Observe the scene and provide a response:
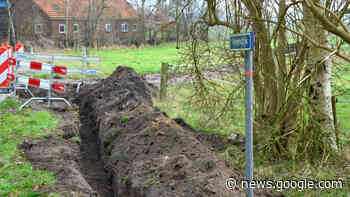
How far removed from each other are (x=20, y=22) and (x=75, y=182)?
36.9 meters

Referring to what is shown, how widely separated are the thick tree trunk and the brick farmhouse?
1279 inches

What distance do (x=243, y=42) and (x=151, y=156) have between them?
3120mm

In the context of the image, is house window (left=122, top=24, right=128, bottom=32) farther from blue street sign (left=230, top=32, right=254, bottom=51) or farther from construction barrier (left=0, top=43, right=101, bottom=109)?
blue street sign (left=230, top=32, right=254, bottom=51)

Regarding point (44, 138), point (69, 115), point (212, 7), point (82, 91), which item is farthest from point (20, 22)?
point (212, 7)

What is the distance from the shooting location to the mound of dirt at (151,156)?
4398 millimetres

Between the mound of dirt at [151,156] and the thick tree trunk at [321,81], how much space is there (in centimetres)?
171

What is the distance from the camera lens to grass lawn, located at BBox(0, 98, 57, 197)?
5078 millimetres

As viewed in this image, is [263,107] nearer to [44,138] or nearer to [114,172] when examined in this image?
[114,172]

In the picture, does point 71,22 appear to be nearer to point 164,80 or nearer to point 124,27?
point 124,27

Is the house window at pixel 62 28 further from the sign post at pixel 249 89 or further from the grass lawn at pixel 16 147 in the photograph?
the sign post at pixel 249 89

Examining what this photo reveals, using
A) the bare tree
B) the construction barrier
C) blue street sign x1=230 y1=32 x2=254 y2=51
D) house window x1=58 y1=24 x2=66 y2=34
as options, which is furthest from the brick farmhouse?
blue street sign x1=230 y1=32 x2=254 y2=51

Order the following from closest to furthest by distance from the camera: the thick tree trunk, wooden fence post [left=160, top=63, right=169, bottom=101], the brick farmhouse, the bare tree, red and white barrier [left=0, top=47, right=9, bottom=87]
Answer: the bare tree
the thick tree trunk
red and white barrier [left=0, top=47, right=9, bottom=87]
wooden fence post [left=160, top=63, right=169, bottom=101]
the brick farmhouse

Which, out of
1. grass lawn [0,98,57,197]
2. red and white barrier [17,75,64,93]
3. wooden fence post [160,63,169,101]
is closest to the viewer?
grass lawn [0,98,57,197]

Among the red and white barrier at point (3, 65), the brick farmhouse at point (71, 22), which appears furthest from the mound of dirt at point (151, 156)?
the brick farmhouse at point (71, 22)
